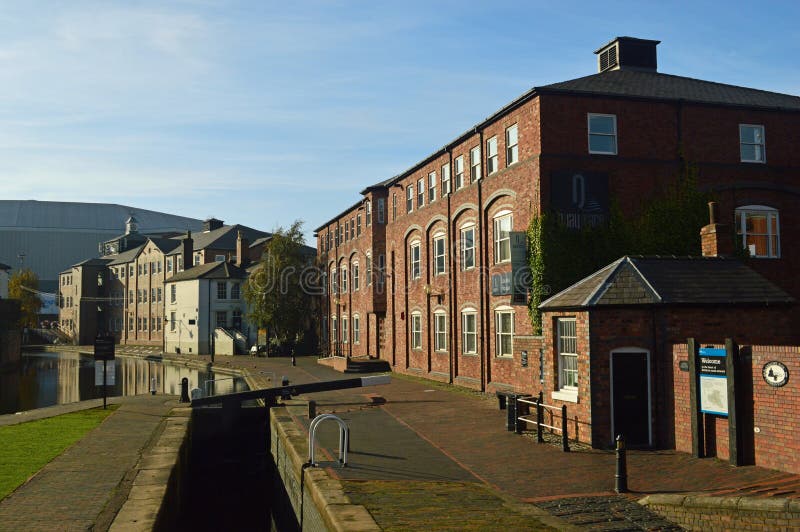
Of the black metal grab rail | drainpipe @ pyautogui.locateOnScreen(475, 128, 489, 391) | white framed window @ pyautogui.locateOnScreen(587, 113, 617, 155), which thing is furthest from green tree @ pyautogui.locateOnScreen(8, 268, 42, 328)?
white framed window @ pyautogui.locateOnScreen(587, 113, 617, 155)

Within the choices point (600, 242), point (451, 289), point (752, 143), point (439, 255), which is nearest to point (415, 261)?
point (439, 255)

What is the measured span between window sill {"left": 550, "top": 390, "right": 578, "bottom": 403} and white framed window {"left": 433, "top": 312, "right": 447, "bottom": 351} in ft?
49.5

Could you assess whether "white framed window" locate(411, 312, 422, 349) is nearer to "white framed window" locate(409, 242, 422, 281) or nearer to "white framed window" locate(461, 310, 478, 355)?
"white framed window" locate(409, 242, 422, 281)

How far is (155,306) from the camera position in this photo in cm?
7888

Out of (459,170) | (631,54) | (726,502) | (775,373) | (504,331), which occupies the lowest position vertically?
(726,502)

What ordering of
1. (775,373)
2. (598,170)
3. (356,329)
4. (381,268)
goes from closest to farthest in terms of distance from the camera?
(775,373), (598,170), (381,268), (356,329)

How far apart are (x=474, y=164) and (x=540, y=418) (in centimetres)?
1495

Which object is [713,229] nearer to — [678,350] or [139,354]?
[678,350]

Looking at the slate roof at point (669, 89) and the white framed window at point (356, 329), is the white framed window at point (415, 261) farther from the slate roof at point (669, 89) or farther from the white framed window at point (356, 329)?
the slate roof at point (669, 89)

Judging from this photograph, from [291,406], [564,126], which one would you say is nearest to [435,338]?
[291,406]

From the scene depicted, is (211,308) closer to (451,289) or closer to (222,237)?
(222,237)

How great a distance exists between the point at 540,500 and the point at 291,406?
47.4ft

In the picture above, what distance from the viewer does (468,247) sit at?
29.2m

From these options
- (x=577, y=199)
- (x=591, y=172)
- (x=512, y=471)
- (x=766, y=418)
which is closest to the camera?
(x=766, y=418)
